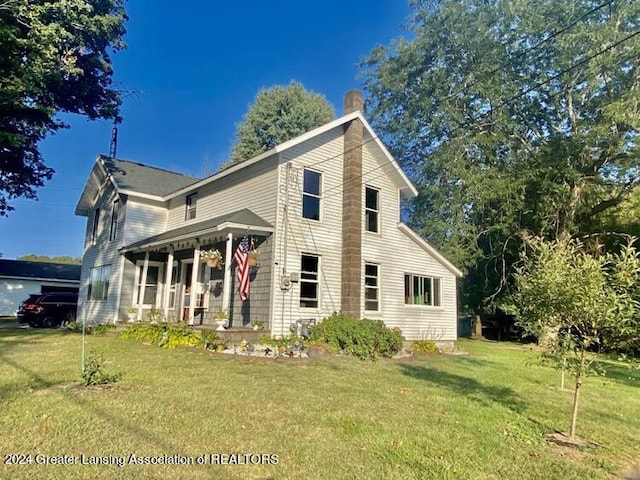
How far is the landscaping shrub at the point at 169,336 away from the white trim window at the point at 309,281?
339cm

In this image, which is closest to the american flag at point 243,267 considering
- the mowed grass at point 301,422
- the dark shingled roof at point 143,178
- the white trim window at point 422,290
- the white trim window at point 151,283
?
the mowed grass at point 301,422

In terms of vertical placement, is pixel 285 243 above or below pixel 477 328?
above

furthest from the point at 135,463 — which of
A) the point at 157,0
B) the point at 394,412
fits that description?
the point at 157,0

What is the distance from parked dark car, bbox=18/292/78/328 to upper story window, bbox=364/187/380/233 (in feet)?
52.1

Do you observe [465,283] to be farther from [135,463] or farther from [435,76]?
[135,463]

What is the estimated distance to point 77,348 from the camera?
1117 centimetres

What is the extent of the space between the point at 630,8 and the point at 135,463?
25.3m

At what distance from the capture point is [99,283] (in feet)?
64.7

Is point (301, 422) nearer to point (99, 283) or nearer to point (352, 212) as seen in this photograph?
point (352, 212)

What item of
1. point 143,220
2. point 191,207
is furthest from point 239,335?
point 143,220

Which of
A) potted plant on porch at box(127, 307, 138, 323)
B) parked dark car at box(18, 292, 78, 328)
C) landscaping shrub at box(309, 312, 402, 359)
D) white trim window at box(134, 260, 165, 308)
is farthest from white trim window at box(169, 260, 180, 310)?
parked dark car at box(18, 292, 78, 328)

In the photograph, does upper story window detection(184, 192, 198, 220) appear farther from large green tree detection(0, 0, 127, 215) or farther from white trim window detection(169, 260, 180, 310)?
large green tree detection(0, 0, 127, 215)

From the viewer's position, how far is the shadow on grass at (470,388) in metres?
7.33

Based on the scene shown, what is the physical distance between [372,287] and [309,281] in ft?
9.70
